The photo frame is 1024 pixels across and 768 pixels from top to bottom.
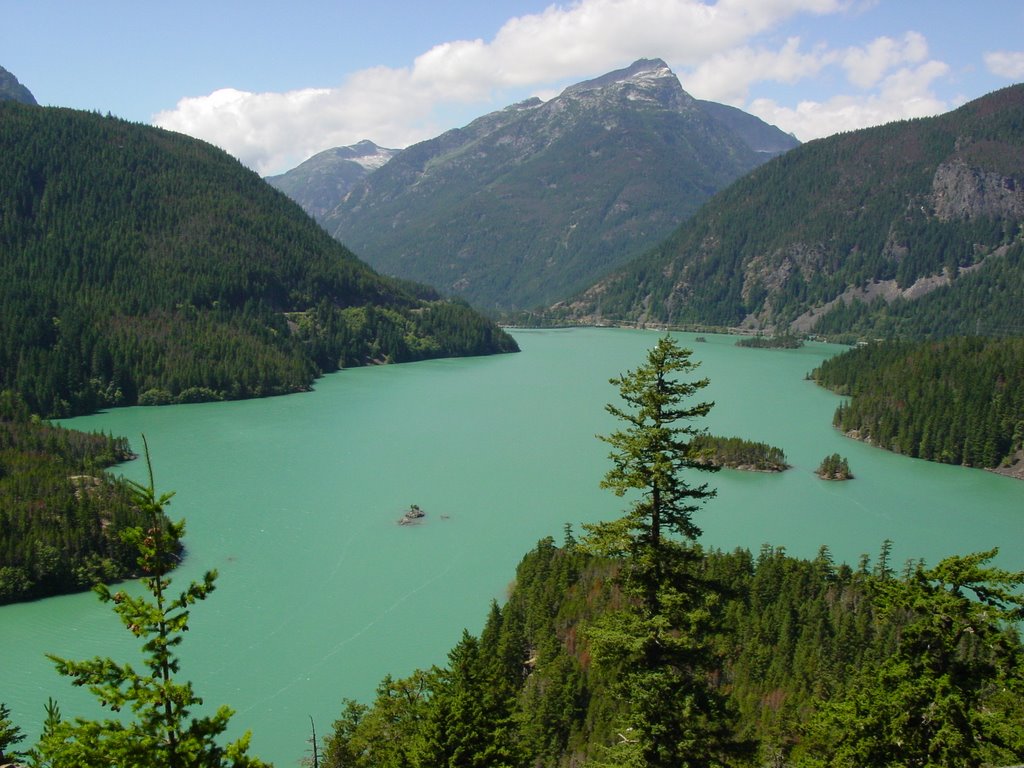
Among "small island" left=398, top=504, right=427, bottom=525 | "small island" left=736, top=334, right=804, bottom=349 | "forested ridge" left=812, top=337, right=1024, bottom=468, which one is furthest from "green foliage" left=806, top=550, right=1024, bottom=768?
"small island" left=736, top=334, right=804, bottom=349

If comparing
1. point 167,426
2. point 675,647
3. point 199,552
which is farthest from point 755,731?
point 167,426

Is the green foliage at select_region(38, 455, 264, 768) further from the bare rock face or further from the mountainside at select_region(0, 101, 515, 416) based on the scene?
the bare rock face

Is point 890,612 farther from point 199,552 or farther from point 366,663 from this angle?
point 199,552

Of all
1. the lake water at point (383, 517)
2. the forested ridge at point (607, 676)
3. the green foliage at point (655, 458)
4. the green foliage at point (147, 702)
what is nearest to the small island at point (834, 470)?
the lake water at point (383, 517)

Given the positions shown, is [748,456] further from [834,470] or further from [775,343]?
[775,343]

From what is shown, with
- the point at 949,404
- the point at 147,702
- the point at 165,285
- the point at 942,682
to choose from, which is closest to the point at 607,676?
the point at 942,682

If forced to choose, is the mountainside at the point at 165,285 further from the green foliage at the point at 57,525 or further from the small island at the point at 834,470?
the small island at the point at 834,470
